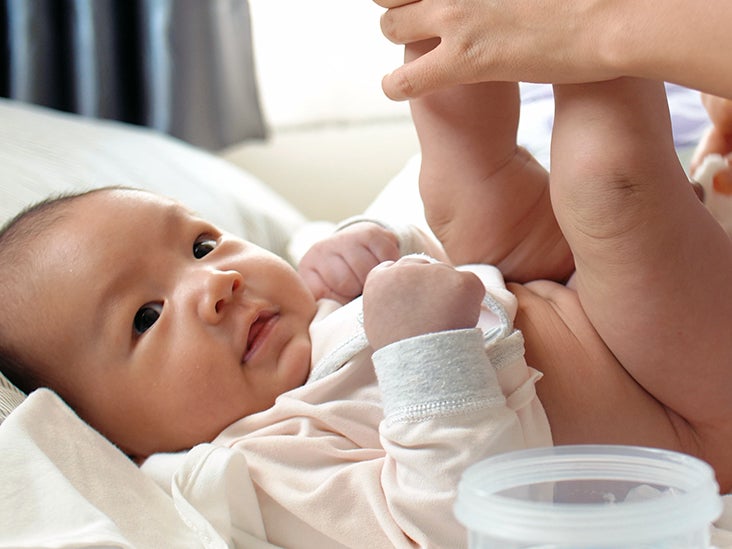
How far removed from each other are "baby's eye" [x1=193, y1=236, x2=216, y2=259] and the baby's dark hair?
6.0 inches

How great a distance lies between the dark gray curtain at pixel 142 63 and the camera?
245cm

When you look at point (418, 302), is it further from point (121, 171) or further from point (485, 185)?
point (121, 171)

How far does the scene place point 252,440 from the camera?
3.10 feet

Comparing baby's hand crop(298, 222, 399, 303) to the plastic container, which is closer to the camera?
the plastic container

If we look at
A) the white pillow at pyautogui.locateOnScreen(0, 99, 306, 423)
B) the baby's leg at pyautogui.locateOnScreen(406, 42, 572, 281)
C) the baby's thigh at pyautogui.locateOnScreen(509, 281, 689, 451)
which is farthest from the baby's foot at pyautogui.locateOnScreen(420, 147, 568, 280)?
the white pillow at pyautogui.locateOnScreen(0, 99, 306, 423)

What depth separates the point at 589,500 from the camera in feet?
2.34

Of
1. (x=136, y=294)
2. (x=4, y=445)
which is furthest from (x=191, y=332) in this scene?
(x=4, y=445)

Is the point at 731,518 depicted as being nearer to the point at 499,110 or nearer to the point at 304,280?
the point at 499,110

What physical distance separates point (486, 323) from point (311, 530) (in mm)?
268

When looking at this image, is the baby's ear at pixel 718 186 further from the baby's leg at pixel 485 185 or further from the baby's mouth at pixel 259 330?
the baby's mouth at pixel 259 330

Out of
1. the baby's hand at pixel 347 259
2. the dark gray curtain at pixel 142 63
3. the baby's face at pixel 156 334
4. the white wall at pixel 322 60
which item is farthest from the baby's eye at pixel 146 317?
the white wall at pixel 322 60

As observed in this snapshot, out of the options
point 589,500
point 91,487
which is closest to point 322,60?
point 91,487

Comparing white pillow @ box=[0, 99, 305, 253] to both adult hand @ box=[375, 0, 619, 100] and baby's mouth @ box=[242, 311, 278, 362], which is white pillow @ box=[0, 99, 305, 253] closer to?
baby's mouth @ box=[242, 311, 278, 362]

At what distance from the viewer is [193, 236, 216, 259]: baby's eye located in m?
1.13
